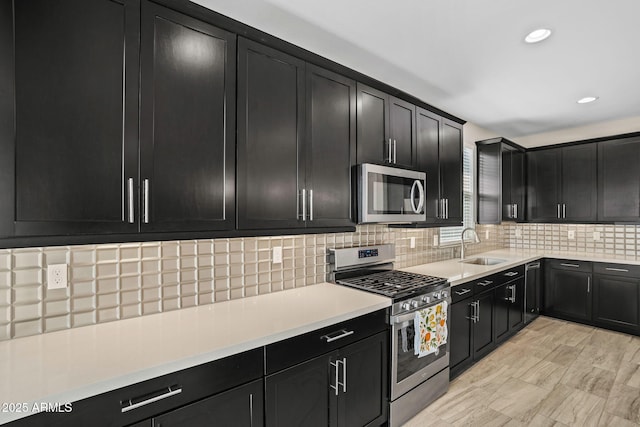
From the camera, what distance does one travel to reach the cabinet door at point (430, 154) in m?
2.78

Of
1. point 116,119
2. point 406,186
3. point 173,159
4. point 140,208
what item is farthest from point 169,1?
point 406,186

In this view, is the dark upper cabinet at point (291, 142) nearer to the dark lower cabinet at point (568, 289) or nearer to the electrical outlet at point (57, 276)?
the electrical outlet at point (57, 276)

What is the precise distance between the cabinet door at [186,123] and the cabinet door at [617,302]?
4563 mm

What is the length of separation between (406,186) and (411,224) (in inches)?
18.7

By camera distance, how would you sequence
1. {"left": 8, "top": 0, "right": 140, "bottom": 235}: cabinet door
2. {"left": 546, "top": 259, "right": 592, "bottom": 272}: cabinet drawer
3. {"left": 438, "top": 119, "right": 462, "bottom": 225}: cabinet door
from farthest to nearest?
1. {"left": 546, "top": 259, "right": 592, "bottom": 272}: cabinet drawer
2. {"left": 438, "top": 119, "right": 462, "bottom": 225}: cabinet door
3. {"left": 8, "top": 0, "right": 140, "bottom": 235}: cabinet door

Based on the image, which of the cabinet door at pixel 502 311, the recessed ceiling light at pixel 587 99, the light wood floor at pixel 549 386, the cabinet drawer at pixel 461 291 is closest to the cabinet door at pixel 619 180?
the recessed ceiling light at pixel 587 99

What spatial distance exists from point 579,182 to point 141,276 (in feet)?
17.1

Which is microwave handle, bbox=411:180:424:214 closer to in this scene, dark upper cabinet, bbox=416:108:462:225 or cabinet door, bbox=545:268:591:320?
dark upper cabinet, bbox=416:108:462:225

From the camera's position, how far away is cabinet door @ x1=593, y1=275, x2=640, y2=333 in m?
3.58

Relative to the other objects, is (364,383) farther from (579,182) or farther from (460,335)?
(579,182)

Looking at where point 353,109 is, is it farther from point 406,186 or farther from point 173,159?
point 173,159

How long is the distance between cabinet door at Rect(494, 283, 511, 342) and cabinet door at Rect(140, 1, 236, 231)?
296 cm

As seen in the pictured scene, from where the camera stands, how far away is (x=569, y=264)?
4062mm

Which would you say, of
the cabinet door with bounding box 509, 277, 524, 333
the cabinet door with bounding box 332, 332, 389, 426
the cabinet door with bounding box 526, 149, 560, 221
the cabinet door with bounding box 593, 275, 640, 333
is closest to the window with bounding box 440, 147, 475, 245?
the cabinet door with bounding box 509, 277, 524, 333
